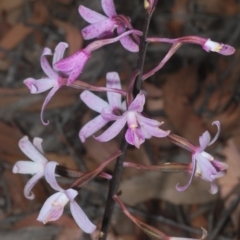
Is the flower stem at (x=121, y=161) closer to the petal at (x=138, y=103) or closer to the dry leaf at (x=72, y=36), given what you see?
the petal at (x=138, y=103)

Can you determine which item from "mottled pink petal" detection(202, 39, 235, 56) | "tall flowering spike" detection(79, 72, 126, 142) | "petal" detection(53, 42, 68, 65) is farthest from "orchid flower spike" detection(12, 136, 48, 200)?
"mottled pink petal" detection(202, 39, 235, 56)

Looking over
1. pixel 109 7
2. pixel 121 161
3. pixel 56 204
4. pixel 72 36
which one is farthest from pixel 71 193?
pixel 72 36

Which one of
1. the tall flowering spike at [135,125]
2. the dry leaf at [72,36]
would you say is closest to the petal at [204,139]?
the tall flowering spike at [135,125]

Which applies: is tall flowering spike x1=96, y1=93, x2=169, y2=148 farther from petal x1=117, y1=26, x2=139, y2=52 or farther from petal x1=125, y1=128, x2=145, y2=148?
petal x1=117, y1=26, x2=139, y2=52

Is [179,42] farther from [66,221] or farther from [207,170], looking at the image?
[66,221]

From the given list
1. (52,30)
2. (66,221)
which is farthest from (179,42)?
(52,30)
